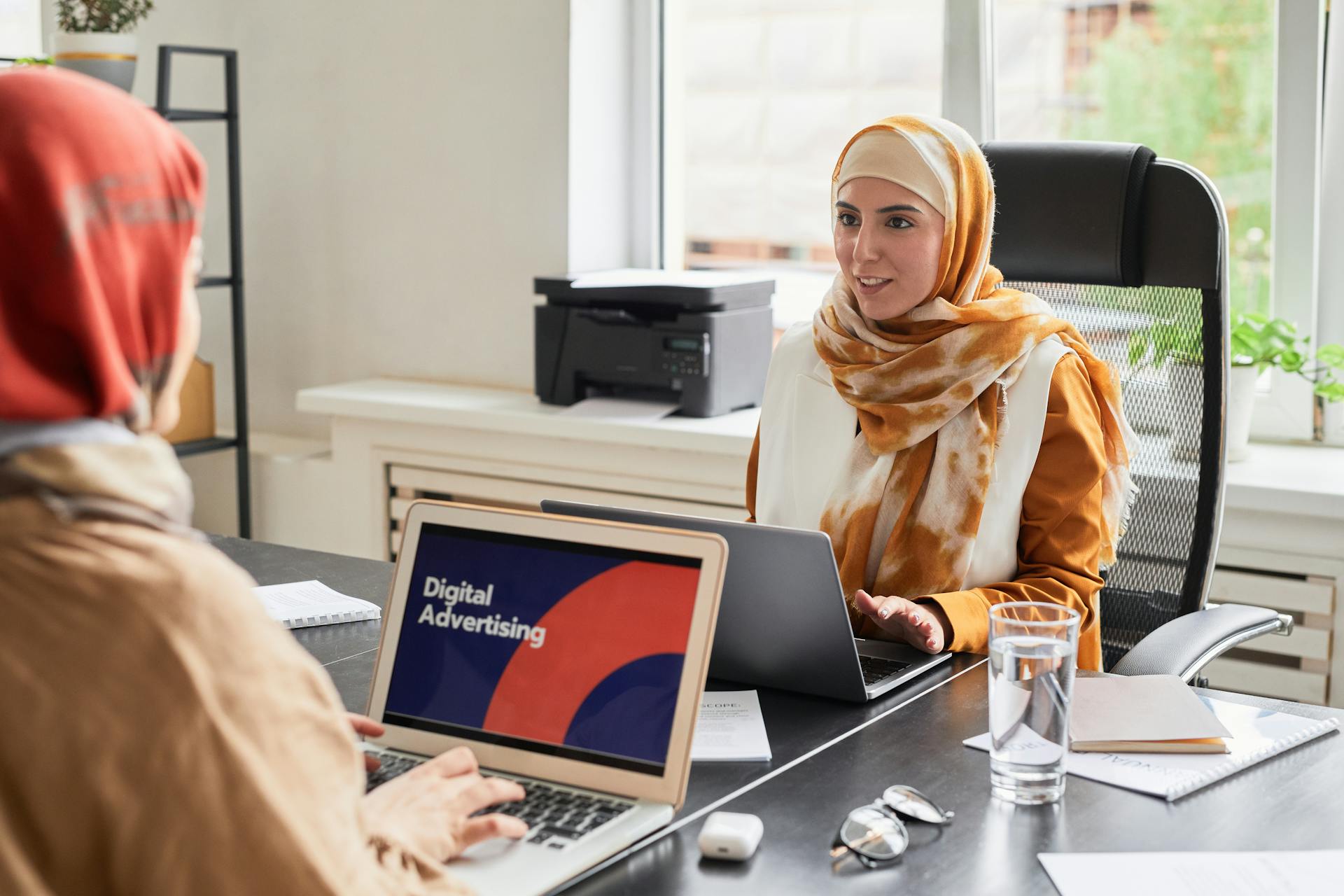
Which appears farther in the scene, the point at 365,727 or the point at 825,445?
the point at 825,445

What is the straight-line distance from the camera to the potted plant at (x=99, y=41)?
302 cm

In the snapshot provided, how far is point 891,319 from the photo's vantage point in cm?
193

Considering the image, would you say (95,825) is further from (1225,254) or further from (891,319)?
(1225,254)

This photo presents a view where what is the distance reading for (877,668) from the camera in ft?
4.77

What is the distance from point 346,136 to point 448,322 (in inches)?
A: 21.4

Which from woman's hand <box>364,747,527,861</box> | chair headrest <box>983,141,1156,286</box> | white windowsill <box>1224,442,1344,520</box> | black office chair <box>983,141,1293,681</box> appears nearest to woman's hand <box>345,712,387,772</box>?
woman's hand <box>364,747,527,861</box>

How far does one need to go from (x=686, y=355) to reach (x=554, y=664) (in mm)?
1723

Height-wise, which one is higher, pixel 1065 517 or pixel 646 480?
pixel 1065 517

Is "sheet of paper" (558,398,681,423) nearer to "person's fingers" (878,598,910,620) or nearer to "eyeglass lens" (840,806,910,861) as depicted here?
"person's fingers" (878,598,910,620)

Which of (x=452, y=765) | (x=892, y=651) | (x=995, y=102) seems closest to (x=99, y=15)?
(x=995, y=102)

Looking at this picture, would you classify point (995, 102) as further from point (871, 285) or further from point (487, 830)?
point (487, 830)

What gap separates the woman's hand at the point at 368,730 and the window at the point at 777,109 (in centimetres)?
213

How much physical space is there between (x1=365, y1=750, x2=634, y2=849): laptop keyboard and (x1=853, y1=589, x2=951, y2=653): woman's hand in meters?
0.52

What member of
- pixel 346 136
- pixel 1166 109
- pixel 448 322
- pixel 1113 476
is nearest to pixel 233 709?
pixel 1113 476
